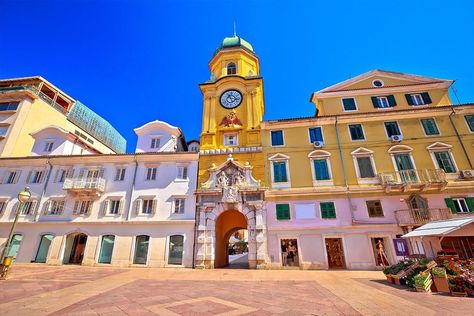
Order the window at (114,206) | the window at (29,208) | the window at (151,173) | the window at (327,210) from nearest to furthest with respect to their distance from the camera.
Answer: the window at (327,210)
the window at (114,206)
the window at (29,208)
the window at (151,173)

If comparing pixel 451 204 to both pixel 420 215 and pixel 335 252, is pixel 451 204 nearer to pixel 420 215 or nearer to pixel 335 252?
pixel 420 215

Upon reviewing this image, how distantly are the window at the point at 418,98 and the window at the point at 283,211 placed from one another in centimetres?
1660

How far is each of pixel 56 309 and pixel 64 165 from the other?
72.5 ft

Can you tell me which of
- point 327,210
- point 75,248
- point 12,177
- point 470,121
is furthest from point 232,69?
point 12,177

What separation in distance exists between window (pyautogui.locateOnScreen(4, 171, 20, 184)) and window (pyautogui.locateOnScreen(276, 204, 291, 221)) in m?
27.5

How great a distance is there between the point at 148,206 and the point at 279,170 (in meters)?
12.9

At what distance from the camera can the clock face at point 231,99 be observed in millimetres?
25500

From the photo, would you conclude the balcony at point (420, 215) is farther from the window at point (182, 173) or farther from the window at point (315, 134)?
the window at point (182, 173)

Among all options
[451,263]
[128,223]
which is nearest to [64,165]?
[128,223]

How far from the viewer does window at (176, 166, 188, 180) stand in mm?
22188

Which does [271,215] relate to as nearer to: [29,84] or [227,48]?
[227,48]

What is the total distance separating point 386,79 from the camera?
2389cm

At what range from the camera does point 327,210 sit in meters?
19.1

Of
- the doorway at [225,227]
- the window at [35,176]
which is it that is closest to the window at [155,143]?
the doorway at [225,227]
